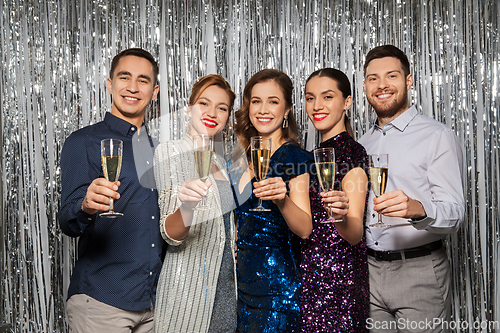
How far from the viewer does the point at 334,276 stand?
1.66m

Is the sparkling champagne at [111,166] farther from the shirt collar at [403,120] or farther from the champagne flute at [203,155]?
the shirt collar at [403,120]

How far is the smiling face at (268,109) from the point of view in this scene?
1.84m

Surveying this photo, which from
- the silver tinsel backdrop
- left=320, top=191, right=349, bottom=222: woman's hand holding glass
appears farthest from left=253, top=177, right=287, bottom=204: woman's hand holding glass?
the silver tinsel backdrop

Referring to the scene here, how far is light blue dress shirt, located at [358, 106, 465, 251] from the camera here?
1837 mm

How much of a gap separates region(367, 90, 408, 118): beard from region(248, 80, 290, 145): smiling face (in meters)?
0.51

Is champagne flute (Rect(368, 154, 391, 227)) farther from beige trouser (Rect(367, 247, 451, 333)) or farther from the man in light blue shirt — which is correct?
beige trouser (Rect(367, 247, 451, 333))

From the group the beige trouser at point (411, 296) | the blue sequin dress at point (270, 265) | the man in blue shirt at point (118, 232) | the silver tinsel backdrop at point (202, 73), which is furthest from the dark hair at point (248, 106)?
the beige trouser at point (411, 296)

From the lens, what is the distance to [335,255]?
169 centimetres

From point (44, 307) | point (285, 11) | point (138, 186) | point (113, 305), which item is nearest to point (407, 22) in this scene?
point (285, 11)

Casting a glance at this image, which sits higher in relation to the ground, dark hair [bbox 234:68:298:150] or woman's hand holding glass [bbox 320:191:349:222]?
dark hair [bbox 234:68:298:150]

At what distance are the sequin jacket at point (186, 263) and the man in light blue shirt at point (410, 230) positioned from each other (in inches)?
27.9

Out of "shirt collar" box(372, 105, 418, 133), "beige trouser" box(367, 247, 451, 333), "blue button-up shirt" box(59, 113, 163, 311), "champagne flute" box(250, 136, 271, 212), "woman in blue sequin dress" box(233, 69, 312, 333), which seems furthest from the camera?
"shirt collar" box(372, 105, 418, 133)

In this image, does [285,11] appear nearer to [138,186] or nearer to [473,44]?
[473,44]

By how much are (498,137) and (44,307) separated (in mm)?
3051
